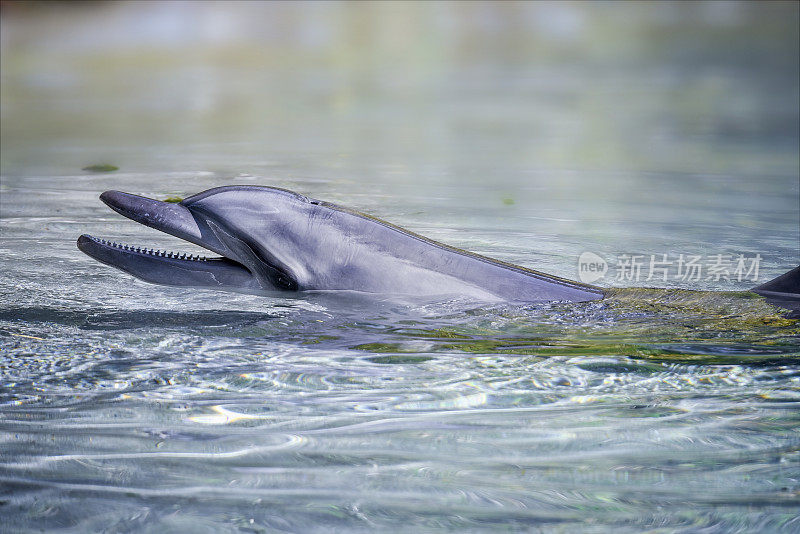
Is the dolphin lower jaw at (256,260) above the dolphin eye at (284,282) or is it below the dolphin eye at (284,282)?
above

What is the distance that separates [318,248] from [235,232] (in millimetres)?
356

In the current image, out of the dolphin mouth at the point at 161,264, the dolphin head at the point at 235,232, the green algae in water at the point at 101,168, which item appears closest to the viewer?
the dolphin head at the point at 235,232

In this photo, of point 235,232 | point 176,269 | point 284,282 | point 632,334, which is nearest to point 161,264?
point 176,269

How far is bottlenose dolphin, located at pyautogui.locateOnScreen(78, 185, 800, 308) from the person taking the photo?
4.04 m

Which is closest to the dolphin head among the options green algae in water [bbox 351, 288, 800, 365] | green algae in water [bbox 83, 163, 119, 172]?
green algae in water [bbox 351, 288, 800, 365]

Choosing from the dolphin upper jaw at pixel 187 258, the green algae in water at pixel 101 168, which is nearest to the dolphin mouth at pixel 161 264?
the dolphin upper jaw at pixel 187 258

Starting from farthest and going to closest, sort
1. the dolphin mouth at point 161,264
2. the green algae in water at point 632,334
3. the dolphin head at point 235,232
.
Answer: the dolphin mouth at point 161,264
the dolphin head at point 235,232
the green algae in water at point 632,334

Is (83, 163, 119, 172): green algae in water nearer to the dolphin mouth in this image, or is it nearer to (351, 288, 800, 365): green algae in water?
the dolphin mouth

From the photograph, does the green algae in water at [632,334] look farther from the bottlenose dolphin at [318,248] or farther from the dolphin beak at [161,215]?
the dolphin beak at [161,215]

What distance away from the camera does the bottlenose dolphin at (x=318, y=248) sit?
404 cm

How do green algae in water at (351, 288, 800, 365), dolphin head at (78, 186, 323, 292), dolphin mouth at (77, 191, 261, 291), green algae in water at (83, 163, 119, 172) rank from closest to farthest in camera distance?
green algae in water at (351, 288, 800, 365) < dolphin head at (78, 186, 323, 292) < dolphin mouth at (77, 191, 261, 291) < green algae in water at (83, 163, 119, 172)

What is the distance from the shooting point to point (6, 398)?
3.12m

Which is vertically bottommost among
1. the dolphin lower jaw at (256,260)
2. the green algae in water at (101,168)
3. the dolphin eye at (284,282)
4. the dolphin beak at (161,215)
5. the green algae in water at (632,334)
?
the green algae in water at (632,334)

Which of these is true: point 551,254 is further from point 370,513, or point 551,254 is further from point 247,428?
point 370,513
